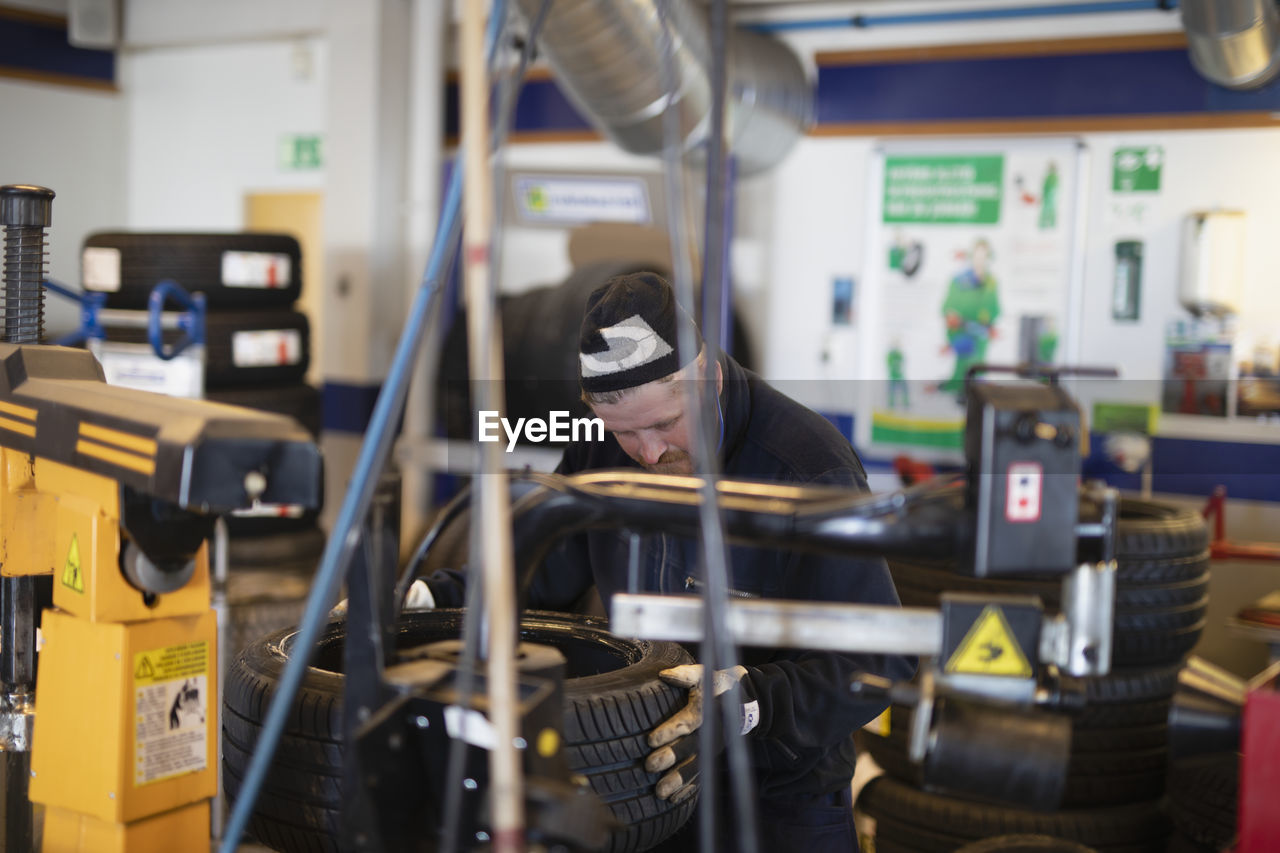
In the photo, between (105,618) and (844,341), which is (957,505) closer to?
(105,618)

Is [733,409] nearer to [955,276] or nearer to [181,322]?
[181,322]

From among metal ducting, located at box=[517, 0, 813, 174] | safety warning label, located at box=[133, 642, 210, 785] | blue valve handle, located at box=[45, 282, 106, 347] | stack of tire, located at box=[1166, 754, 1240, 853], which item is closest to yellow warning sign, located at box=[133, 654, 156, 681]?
safety warning label, located at box=[133, 642, 210, 785]

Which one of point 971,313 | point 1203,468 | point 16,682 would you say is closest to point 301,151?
point 971,313

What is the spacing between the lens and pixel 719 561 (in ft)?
2.59

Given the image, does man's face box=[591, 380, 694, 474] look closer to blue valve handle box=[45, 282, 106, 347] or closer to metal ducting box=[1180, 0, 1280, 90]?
metal ducting box=[1180, 0, 1280, 90]

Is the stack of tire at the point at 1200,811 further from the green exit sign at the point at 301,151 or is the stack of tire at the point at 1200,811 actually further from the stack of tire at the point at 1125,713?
the green exit sign at the point at 301,151

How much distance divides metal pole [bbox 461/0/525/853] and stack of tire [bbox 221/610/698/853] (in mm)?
304

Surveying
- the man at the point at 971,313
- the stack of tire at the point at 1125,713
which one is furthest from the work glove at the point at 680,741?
the man at the point at 971,313

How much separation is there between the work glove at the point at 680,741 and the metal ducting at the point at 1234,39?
3.16 meters

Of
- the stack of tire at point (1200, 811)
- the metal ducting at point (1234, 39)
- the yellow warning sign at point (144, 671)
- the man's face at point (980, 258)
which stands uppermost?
the metal ducting at point (1234, 39)

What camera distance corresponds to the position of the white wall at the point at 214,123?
6.47m

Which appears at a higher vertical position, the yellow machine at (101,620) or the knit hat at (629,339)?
the knit hat at (629,339)

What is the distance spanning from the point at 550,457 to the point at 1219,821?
1395 millimetres

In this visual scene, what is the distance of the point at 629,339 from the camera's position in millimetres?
1535
